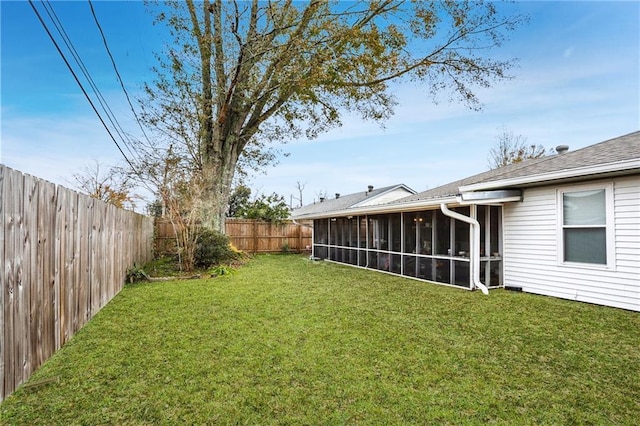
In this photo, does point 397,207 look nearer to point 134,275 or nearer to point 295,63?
point 295,63

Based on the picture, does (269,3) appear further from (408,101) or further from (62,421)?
(62,421)

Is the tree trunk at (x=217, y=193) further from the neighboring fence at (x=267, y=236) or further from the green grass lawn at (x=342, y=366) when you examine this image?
the green grass lawn at (x=342, y=366)

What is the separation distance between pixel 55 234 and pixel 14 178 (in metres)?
1.02

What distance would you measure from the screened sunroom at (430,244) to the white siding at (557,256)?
389mm

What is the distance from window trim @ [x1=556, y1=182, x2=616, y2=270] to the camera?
5543mm

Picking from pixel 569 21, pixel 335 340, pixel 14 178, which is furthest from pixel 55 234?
pixel 569 21

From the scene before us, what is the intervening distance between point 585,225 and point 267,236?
43.4 feet

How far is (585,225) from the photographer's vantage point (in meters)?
5.91

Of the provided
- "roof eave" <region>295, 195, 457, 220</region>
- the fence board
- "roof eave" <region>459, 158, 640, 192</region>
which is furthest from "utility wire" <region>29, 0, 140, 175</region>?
"roof eave" <region>459, 158, 640, 192</region>

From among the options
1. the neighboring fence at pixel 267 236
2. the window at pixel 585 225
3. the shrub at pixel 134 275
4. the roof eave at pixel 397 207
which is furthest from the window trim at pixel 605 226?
the neighboring fence at pixel 267 236

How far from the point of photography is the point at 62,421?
2301mm

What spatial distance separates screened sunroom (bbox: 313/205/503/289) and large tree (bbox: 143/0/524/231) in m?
4.60

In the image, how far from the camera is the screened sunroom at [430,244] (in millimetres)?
7418

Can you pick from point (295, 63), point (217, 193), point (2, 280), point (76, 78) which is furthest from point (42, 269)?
point (217, 193)
